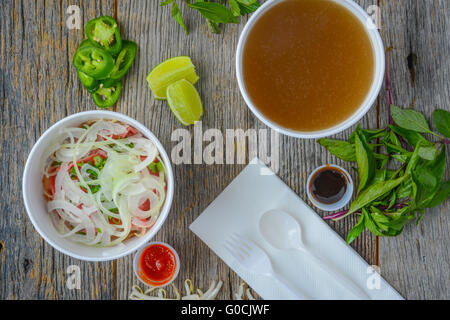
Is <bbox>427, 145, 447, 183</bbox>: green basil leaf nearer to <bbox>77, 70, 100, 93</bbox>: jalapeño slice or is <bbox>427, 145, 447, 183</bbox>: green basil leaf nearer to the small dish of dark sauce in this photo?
the small dish of dark sauce

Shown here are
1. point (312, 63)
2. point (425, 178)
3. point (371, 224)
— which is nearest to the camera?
point (312, 63)

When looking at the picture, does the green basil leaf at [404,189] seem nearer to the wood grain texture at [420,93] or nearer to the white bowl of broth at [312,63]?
the wood grain texture at [420,93]

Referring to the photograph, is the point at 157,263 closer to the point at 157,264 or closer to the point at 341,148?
the point at 157,264

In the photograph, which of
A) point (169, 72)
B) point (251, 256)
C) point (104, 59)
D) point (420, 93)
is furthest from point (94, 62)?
point (420, 93)

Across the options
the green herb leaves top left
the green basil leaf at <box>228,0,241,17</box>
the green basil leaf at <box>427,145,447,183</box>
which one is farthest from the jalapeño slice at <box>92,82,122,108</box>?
the green basil leaf at <box>427,145,447,183</box>

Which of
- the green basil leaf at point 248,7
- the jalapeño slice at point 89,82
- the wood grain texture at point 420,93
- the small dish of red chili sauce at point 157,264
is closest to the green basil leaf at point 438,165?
the wood grain texture at point 420,93

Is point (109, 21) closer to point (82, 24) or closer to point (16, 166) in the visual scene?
point (82, 24)
